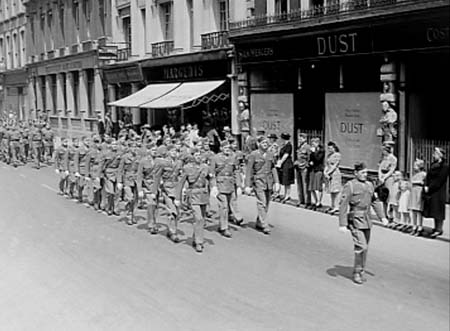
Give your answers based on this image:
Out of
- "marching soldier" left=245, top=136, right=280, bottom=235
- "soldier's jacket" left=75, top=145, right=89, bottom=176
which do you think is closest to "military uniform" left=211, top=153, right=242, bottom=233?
"marching soldier" left=245, top=136, right=280, bottom=235

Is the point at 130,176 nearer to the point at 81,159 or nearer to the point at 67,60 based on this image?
the point at 81,159

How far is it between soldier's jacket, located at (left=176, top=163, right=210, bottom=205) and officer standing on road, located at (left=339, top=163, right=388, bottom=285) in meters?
→ 3.08

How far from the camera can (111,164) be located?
1428 centimetres

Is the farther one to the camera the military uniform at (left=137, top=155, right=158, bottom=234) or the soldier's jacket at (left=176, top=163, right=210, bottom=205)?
the military uniform at (left=137, top=155, right=158, bottom=234)

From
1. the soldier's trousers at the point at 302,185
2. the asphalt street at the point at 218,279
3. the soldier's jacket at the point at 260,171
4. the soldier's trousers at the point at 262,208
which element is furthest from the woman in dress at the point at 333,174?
the soldier's trousers at the point at 262,208

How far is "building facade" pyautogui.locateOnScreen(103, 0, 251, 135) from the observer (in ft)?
76.2

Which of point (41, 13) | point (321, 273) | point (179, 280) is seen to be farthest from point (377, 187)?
point (41, 13)

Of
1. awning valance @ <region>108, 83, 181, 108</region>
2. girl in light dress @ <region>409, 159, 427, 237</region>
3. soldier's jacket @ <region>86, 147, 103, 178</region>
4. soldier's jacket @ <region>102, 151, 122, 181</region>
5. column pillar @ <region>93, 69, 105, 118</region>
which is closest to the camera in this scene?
girl in light dress @ <region>409, 159, 427, 237</region>

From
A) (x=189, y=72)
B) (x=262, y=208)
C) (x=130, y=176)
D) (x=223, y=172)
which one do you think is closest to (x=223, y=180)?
(x=223, y=172)

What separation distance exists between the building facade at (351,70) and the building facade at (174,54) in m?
1.81

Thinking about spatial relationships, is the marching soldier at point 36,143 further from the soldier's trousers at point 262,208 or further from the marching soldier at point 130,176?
the soldier's trousers at point 262,208

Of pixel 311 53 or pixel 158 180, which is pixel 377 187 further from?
pixel 311 53

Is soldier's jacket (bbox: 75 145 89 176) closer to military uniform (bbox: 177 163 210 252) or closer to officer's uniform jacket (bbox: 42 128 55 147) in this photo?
military uniform (bbox: 177 163 210 252)

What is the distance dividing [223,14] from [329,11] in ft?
33.4
